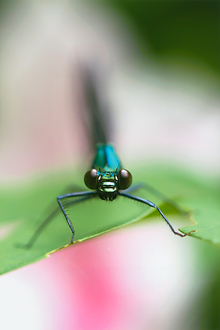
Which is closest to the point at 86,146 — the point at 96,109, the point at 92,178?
the point at 96,109

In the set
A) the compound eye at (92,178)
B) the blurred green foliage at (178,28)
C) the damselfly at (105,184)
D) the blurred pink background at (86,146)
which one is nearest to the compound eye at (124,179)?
the damselfly at (105,184)

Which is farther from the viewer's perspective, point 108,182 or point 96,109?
point 96,109

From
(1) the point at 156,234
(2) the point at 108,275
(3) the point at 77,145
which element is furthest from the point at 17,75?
(2) the point at 108,275

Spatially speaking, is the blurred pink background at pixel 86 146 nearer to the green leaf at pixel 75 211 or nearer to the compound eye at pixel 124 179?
the green leaf at pixel 75 211

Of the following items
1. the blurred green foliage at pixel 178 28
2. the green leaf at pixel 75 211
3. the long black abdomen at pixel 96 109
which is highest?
the blurred green foliage at pixel 178 28

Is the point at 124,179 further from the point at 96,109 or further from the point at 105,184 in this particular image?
the point at 96,109
